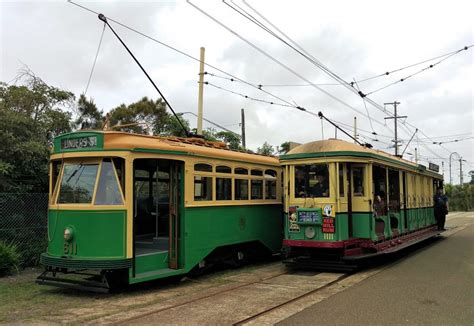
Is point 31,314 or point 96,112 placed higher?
point 96,112

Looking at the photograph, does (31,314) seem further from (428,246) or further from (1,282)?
(428,246)

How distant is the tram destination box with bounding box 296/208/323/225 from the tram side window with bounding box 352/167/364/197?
1.18 m

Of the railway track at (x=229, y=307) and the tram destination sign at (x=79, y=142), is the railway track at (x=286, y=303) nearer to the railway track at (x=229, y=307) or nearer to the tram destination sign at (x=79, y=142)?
the railway track at (x=229, y=307)

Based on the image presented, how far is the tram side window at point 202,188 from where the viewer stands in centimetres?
934

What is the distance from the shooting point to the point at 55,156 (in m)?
8.70

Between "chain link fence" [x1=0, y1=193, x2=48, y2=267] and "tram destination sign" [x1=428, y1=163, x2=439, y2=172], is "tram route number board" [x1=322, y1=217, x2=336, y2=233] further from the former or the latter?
"tram destination sign" [x1=428, y1=163, x2=439, y2=172]

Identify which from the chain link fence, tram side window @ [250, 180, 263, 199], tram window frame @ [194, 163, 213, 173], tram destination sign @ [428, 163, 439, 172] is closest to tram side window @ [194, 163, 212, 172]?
tram window frame @ [194, 163, 213, 173]

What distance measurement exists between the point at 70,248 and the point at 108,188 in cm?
120

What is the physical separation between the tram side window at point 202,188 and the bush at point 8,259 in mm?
4157

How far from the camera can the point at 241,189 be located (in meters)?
10.8

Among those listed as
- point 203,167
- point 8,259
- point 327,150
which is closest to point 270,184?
point 327,150

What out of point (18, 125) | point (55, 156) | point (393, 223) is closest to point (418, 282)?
point (393, 223)

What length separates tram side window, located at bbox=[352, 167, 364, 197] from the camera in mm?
10891

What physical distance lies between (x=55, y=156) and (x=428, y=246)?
12523mm
